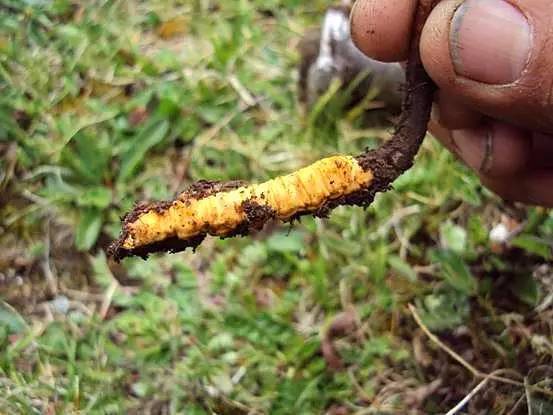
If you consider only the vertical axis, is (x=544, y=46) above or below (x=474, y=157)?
above

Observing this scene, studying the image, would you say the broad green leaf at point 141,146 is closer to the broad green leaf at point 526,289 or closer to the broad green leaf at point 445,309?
the broad green leaf at point 445,309

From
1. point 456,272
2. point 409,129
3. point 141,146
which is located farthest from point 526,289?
point 141,146

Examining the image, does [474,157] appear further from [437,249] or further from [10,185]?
[10,185]

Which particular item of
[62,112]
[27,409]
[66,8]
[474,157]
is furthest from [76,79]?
[474,157]

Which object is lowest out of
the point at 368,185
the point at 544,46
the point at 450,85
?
the point at 368,185

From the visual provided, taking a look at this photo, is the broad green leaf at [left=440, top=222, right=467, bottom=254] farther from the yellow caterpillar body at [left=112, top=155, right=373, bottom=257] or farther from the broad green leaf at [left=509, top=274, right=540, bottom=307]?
the yellow caterpillar body at [left=112, top=155, right=373, bottom=257]

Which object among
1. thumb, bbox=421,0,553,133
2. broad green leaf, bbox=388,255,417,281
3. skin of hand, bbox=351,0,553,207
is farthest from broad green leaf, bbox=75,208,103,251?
thumb, bbox=421,0,553,133
